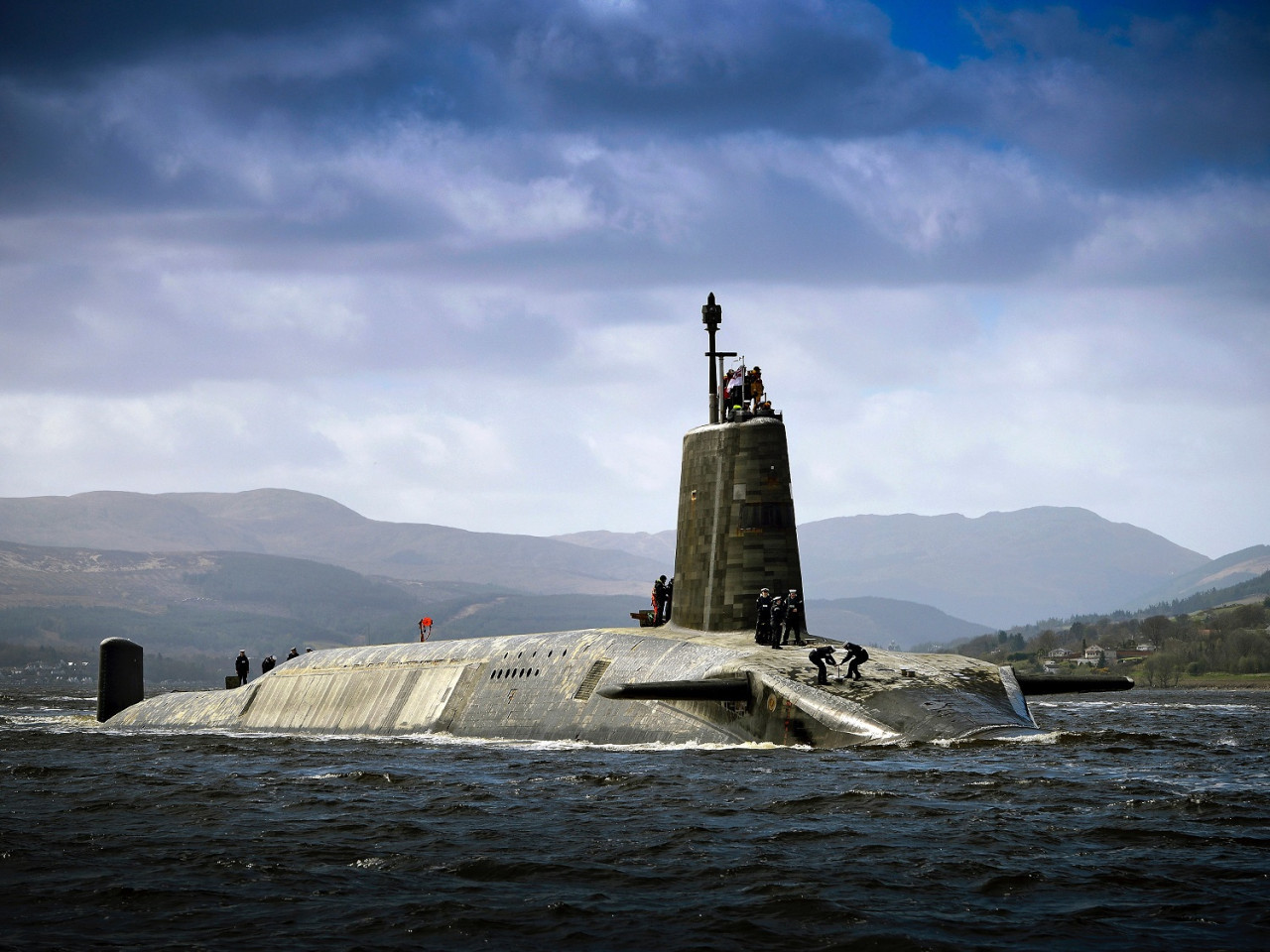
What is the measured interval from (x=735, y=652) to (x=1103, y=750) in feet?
20.9

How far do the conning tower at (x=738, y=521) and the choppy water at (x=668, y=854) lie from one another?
5506mm

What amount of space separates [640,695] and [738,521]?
586 centimetres

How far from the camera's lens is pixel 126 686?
4297 cm

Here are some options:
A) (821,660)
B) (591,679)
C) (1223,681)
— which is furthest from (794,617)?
(1223,681)

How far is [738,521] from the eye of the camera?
26297 millimetres

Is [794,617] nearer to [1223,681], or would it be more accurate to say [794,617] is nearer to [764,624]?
[764,624]

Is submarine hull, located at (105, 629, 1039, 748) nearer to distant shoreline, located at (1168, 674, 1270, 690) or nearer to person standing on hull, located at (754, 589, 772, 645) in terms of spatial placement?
person standing on hull, located at (754, 589, 772, 645)

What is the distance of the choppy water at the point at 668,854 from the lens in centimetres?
1002

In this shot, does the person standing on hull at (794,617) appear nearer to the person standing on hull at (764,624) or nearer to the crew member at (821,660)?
the person standing on hull at (764,624)

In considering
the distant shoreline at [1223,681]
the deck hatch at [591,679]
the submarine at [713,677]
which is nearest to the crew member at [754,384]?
the submarine at [713,677]

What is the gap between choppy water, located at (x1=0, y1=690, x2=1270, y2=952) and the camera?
10.0m

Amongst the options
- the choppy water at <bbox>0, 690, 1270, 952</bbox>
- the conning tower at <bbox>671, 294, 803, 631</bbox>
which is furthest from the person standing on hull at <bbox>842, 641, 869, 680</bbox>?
the conning tower at <bbox>671, 294, 803, 631</bbox>

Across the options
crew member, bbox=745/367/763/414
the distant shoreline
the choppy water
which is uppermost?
crew member, bbox=745/367/763/414

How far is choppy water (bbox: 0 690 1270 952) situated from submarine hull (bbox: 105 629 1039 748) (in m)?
1.01
